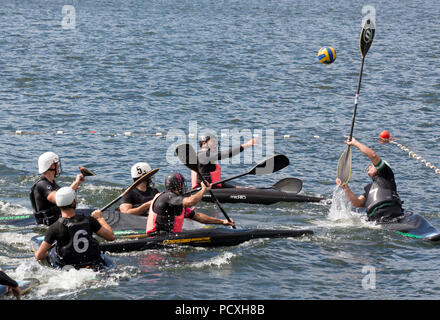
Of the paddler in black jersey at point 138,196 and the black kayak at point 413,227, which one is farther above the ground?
the paddler in black jersey at point 138,196

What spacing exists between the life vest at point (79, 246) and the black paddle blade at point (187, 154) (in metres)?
2.88

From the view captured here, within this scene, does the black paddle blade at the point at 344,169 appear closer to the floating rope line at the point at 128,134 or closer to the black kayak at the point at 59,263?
the black kayak at the point at 59,263

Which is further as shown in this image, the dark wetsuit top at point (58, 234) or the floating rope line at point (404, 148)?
the floating rope line at point (404, 148)

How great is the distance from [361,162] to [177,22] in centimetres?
2464

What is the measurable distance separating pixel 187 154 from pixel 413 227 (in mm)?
4435

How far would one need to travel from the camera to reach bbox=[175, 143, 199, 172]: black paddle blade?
12367 millimetres

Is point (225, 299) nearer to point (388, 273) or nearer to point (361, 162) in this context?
point (388, 273)

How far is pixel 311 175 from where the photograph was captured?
713 inches

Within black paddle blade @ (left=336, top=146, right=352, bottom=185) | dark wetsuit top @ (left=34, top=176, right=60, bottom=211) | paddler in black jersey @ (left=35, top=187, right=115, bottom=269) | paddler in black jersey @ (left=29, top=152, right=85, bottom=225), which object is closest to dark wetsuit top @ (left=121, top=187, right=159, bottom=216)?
paddler in black jersey @ (left=29, top=152, right=85, bottom=225)

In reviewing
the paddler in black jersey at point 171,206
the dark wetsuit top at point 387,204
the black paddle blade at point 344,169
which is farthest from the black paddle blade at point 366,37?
the paddler in black jersey at point 171,206

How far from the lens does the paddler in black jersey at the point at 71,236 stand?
9.74 metres

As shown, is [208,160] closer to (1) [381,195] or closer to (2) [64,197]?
(1) [381,195]

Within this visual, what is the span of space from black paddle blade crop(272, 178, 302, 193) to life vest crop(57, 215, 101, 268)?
21.3 feet
